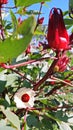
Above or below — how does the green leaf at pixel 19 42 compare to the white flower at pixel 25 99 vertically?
above

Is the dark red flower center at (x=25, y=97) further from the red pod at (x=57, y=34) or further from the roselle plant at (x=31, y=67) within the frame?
the red pod at (x=57, y=34)

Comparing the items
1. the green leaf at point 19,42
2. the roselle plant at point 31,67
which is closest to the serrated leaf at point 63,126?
the roselle plant at point 31,67

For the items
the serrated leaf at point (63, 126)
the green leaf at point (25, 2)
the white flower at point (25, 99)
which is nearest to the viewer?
the green leaf at point (25, 2)

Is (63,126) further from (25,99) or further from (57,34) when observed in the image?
(57,34)

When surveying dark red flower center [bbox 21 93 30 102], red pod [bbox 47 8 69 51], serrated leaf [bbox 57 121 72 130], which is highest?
red pod [bbox 47 8 69 51]

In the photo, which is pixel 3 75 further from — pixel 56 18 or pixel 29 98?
pixel 56 18

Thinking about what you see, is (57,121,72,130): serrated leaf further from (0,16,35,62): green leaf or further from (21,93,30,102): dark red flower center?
(0,16,35,62): green leaf

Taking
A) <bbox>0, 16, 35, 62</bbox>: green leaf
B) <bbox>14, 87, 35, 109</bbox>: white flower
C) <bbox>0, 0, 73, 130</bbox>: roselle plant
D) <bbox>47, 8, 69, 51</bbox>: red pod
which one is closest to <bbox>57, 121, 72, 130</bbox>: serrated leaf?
<bbox>0, 0, 73, 130</bbox>: roselle plant

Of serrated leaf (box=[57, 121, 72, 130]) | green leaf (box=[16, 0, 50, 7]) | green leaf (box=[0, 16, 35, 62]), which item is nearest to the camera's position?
green leaf (box=[0, 16, 35, 62])
